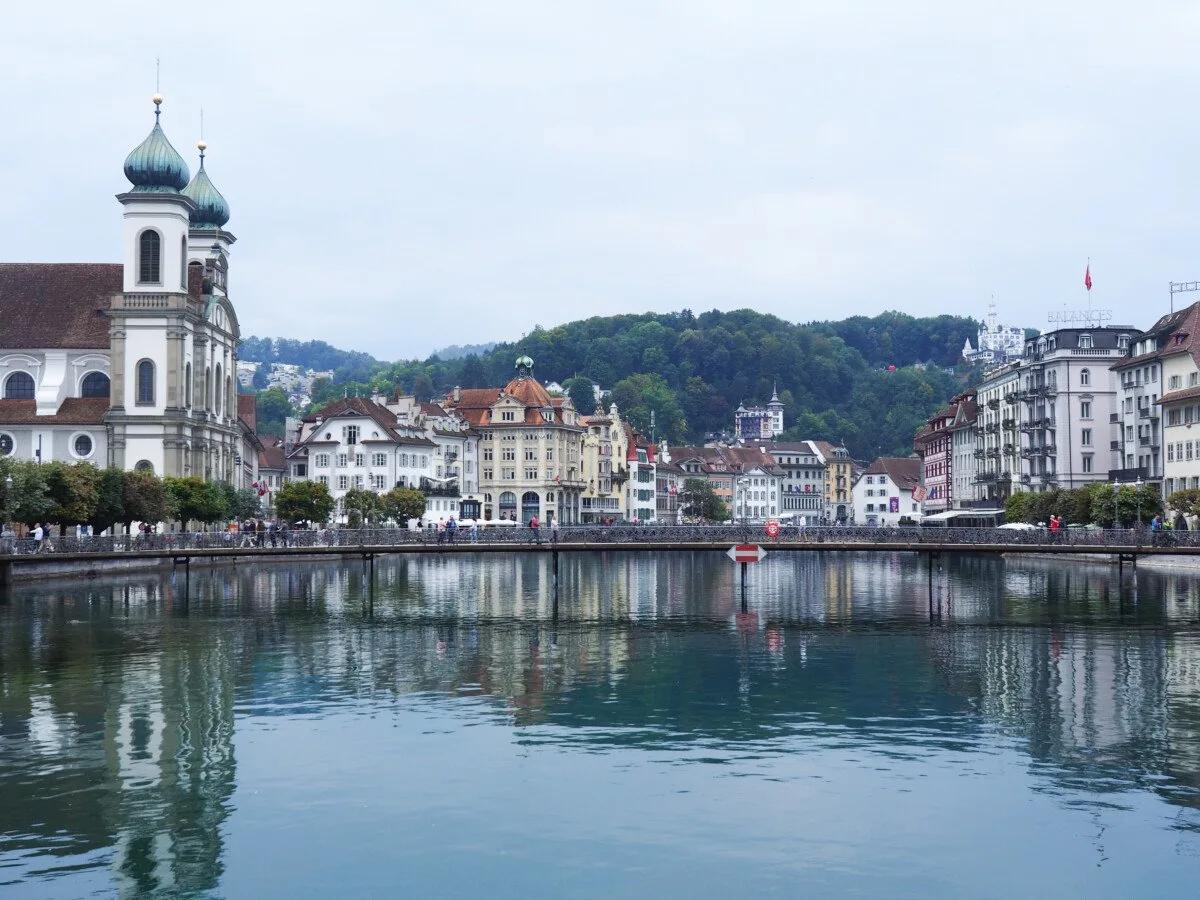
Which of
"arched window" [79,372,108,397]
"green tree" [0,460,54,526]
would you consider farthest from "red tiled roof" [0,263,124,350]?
"green tree" [0,460,54,526]

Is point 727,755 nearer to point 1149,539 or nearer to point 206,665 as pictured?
point 206,665

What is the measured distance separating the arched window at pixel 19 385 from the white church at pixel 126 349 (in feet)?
0.23

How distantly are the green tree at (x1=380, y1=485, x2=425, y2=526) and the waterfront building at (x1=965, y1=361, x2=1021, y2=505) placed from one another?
5101 centimetres

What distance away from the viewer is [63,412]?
109m

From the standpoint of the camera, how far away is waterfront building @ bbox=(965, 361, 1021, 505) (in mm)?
137125

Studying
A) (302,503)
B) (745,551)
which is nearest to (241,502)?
(302,503)

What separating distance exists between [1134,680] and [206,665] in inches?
1120

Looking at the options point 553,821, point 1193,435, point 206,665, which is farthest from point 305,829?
point 1193,435

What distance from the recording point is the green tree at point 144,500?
89438 millimetres

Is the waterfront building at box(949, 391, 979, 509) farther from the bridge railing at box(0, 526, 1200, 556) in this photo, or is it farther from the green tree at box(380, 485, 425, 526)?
the bridge railing at box(0, 526, 1200, 556)

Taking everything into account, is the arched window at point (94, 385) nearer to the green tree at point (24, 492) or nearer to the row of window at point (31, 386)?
the row of window at point (31, 386)

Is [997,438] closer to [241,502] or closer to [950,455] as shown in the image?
[950,455]

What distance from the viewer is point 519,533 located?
8031cm

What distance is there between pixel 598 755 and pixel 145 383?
80.2m
